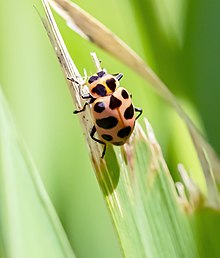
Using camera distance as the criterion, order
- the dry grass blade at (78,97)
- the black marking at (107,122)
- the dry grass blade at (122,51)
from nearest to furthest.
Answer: the dry grass blade at (122,51) → the dry grass blade at (78,97) → the black marking at (107,122)

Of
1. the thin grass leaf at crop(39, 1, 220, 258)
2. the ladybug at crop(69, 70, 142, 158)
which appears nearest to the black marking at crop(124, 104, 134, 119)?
the ladybug at crop(69, 70, 142, 158)

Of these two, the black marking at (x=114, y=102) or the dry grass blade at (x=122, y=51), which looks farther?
the black marking at (x=114, y=102)

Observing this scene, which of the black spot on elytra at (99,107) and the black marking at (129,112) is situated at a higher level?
the black spot on elytra at (99,107)

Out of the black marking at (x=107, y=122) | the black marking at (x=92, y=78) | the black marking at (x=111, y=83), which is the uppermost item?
the black marking at (x=92, y=78)

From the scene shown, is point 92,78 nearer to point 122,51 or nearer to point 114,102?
point 114,102

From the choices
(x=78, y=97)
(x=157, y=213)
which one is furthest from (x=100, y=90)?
(x=157, y=213)

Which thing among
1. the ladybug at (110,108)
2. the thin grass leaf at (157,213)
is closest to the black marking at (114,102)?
the ladybug at (110,108)

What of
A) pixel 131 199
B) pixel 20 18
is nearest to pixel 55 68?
pixel 20 18

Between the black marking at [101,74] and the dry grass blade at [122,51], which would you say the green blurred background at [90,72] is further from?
the dry grass blade at [122,51]
